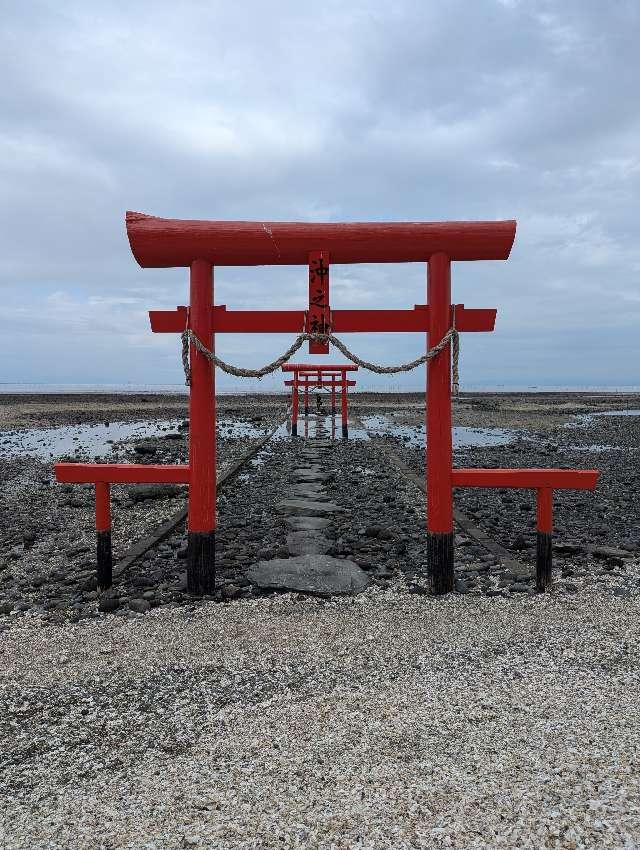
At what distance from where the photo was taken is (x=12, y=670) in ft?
12.9

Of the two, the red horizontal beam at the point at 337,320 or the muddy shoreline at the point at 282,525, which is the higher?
the red horizontal beam at the point at 337,320

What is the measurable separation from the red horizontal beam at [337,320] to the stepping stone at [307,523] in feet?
11.4

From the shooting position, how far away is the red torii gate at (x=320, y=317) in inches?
192

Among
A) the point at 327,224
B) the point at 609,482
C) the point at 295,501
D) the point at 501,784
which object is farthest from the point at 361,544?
the point at 609,482

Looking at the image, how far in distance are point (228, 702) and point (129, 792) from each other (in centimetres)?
83

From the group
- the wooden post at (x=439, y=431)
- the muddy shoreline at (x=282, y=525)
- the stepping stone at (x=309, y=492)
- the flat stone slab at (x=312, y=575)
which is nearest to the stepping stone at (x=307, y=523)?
the muddy shoreline at (x=282, y=525)

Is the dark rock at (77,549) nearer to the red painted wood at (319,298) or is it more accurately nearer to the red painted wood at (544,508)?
the red painted wood at (319,298)

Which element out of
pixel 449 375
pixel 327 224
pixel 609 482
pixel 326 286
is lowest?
pixel 609 482

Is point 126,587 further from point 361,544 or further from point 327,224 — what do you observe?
point 327,224

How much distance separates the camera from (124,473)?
520 centimetres

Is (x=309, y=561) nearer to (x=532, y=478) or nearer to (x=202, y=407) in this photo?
(x=202, y=407)

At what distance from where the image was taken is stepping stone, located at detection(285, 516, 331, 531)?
25.6 feet

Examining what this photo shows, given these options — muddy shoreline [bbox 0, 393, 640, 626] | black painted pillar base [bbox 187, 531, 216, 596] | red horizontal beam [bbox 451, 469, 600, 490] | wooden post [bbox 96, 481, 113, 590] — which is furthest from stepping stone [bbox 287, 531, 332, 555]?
red horizontal beam [bbox 451, 469, 600, 490]

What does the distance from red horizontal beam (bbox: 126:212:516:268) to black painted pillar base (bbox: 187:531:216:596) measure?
2580mm
